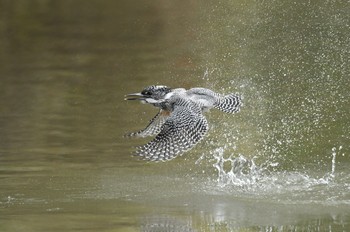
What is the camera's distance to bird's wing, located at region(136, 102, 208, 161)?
32.1 ft

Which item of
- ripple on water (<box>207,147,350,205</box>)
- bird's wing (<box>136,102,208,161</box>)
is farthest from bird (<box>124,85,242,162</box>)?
ripple on water (<box>207,147,350,205</box>)

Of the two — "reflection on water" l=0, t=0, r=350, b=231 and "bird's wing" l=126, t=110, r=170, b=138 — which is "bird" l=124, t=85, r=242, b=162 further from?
"reflection on water" l=0, t=0, r=350, b=231

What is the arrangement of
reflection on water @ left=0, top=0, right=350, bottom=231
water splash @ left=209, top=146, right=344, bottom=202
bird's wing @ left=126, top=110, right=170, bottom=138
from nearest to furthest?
1. reflection on water @ left=0, top=0, right=350, bottom=231
2. water splash @ left=209, top=146, right=344, bottom=202
3. bird's wing @ left=126, top=110, right=170, bottom=138

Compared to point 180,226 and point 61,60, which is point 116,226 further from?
point 61,60

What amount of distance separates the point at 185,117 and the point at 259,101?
15.0 feet

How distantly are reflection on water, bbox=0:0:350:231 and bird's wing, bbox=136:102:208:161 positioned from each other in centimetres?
44

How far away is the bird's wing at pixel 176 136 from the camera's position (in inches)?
386

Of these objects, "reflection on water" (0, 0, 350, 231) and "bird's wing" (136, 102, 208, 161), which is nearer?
"reflection on water" (0, 0, 350, 231)

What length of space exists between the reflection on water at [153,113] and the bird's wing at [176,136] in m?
0.44

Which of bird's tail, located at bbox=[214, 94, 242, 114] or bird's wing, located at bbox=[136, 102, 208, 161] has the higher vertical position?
bird's tail, located at bbox=[214, 94, 242, 114]

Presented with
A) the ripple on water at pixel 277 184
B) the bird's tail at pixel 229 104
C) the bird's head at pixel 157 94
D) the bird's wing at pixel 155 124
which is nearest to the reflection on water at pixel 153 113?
the ripple on water at pixel 277 184

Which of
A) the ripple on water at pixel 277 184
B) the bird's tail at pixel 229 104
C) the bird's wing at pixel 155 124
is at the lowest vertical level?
the ripple on water at pixel 277 184

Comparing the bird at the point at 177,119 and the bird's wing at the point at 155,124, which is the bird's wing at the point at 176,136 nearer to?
the bird at the point at 177,119

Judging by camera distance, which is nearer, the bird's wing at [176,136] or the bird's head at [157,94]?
the bird's wing at [176,136]
